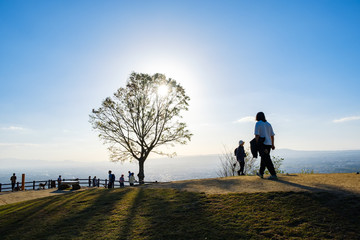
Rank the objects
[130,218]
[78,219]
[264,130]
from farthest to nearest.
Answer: [264,130]
[78,219]
[130,218]

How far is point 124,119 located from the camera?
85.5 feet

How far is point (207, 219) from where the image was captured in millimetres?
5223

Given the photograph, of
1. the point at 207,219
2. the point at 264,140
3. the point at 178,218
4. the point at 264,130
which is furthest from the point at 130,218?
the point at 264,130

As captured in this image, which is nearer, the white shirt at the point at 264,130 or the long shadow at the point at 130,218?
the long shadow at the point at 130,218

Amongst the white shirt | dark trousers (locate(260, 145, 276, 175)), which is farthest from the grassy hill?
the white shirt

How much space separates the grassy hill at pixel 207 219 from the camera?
4.35 metres

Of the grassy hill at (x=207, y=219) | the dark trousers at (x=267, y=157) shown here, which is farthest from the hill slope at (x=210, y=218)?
the dark trousers at (x=267, y=157)

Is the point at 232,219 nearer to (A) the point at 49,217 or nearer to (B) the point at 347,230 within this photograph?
(B) the point at 347,230

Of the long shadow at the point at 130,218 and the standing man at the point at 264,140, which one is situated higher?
the standing man at the point at 264,140

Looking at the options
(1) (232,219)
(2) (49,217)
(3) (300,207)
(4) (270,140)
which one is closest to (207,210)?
(1) (232,219)

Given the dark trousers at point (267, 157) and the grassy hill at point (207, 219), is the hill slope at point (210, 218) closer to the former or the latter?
the grassy hill at point (207, 219)

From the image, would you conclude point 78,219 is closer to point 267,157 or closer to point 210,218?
point 210,218

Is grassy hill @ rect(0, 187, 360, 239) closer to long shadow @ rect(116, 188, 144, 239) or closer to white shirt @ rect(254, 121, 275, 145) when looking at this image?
long shadow @ rect(116, 188, 144, 239)

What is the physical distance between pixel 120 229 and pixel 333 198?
207 inches
